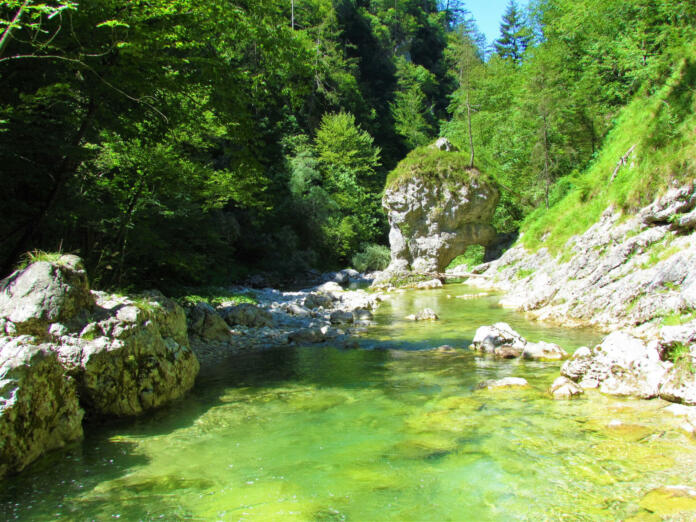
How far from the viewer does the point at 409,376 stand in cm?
726

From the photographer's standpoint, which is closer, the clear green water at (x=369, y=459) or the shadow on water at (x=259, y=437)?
the clear green water at (x=369, y=459)

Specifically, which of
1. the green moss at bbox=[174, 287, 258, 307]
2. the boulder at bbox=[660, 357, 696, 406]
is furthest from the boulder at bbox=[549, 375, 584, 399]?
the green moss at bbox=[174, 287, 258, 307]

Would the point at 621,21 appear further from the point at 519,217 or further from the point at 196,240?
the point at 196,240

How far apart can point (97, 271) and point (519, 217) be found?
26.2m

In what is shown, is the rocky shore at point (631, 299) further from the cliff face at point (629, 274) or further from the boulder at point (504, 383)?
the boulder at point (504, 383)

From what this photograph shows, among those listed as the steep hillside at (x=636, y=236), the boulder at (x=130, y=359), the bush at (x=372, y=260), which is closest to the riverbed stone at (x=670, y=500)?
the steep hillside at (x=636, y=236)

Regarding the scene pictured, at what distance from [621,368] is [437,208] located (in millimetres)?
20581

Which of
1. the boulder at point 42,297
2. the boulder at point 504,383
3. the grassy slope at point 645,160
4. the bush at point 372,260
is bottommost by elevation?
the boulder at point 504,383

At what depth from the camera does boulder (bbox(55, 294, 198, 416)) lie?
17.0ft

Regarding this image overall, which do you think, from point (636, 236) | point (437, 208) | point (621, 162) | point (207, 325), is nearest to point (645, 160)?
point (621, 162)

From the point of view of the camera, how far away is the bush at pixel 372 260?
32.6m

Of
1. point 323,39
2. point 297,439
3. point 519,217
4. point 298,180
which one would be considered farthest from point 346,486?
point 323,39

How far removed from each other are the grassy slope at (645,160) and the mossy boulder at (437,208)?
9.19 metres

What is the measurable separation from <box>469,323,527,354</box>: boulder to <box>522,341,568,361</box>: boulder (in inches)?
10.0
